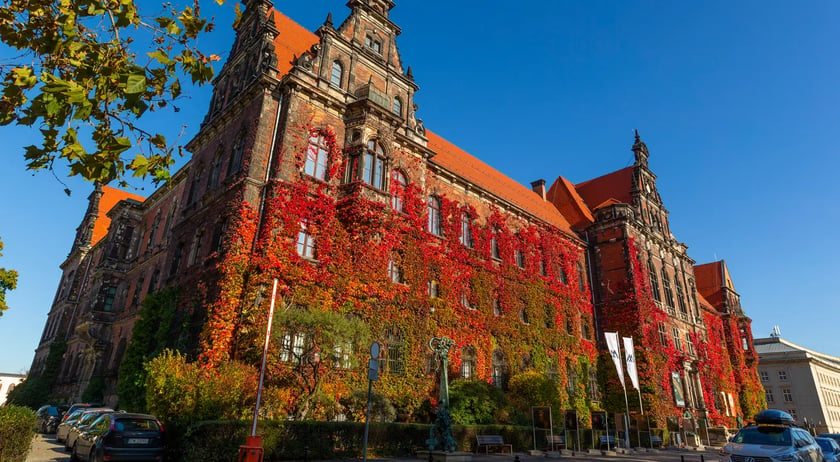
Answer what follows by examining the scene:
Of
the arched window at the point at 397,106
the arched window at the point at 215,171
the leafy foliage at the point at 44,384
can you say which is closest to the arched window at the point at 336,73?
the arched window at the point at 397,106

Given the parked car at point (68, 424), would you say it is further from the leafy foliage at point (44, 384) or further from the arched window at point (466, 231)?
the leafy foliage at point (44, 384)

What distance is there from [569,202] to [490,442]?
96.2 feet

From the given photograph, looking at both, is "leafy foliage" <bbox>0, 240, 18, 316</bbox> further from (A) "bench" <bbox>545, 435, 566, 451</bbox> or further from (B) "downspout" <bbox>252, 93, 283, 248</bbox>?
(A) "bench" <bbox>545, 435, 566, 451</bbox>

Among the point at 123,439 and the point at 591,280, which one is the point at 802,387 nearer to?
the point at 591,280

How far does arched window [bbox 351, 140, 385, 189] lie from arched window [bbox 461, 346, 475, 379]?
10.2m

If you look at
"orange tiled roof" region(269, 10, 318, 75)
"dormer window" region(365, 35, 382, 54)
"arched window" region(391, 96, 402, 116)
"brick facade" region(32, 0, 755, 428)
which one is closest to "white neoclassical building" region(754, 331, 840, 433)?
"brick facade" region(32, 0, 755, 428)

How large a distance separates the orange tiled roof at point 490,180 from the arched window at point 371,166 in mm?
5449

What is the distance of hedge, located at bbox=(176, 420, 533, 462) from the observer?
40.8 ft

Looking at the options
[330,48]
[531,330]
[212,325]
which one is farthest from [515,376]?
[330,48]

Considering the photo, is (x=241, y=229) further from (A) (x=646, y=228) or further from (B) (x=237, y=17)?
(A) (x=646, y=228)

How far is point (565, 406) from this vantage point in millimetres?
29812

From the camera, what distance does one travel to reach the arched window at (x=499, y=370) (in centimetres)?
2709

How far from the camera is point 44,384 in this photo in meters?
37.8

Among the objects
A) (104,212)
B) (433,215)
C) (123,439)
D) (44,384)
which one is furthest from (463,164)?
(104,212)
